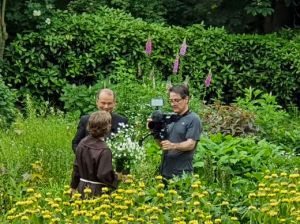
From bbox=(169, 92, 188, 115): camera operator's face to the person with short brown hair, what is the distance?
775mm

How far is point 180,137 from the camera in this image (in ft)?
22.9

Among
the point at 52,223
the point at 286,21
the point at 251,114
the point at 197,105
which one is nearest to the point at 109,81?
the point at 197,105

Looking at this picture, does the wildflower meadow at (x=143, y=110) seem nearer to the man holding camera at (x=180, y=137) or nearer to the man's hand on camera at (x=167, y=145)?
the man holding camera at (x=180, y=137)

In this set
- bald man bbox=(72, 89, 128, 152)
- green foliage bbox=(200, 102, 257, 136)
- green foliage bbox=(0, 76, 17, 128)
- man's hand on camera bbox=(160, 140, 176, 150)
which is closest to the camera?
man's hand on camera bbox=(160, 140, 176, 150)

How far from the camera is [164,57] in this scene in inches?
540

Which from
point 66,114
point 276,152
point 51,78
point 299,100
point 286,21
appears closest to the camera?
point 276,152

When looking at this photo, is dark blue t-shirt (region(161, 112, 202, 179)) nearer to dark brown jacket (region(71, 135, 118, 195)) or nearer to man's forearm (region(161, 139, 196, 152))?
man's forearm (region(161, 139, 196, 152))

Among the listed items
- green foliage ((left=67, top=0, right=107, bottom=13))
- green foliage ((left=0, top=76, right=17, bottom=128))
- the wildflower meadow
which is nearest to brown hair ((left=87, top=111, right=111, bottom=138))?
the wildflower meadow

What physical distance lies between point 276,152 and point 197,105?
245 cm

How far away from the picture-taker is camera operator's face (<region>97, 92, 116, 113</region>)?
7.09 metres

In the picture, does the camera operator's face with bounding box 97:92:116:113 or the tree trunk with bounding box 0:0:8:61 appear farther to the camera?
the tree trunk with bounding box 0:0:8:61

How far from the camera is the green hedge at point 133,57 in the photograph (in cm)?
1278

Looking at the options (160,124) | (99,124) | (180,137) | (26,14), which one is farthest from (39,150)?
(26,14)

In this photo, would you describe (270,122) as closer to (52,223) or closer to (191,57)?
(191,57)
